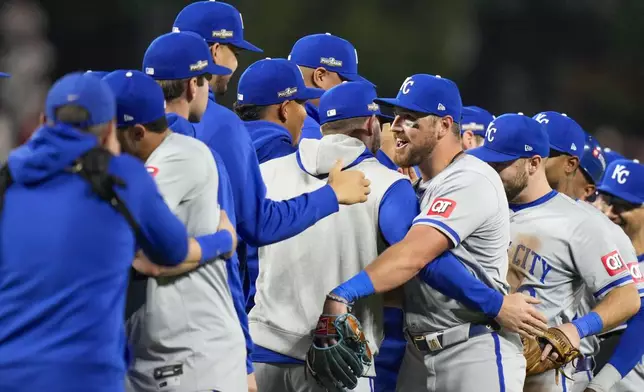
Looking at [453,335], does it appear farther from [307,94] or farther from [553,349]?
[307,94]

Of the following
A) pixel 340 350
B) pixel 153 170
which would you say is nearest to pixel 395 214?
pixel 340 350

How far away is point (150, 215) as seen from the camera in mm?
2963

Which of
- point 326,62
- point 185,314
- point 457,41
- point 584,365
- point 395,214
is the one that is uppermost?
point 185,314

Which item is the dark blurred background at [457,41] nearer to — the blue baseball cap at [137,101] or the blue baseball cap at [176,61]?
the blue baseball cap at [176,61]

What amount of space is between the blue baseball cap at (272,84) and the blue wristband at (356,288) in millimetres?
1089

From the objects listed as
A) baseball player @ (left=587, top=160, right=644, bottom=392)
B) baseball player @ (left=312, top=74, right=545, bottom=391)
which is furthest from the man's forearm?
baseball player @ (left=587, top=160, right=644, bottom=392)

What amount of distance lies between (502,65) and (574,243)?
7910 mm

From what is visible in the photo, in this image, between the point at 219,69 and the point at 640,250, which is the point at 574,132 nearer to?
the point at 640,250

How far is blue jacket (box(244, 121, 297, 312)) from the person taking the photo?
15.8ft

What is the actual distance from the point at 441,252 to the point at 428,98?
2.32 ft

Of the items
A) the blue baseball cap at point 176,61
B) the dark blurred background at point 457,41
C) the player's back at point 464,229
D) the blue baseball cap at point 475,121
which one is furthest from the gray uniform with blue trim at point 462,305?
the dark blurred background at point 457,41

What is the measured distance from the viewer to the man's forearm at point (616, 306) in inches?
195

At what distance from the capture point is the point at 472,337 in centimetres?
441

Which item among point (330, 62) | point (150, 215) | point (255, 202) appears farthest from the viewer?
point (330, 62)
